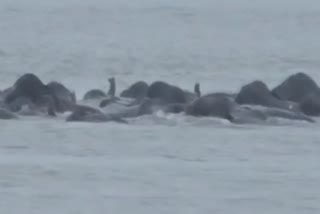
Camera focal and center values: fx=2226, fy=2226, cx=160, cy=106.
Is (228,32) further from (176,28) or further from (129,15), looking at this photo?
(129,15)

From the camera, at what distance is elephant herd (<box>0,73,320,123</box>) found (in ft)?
92.2

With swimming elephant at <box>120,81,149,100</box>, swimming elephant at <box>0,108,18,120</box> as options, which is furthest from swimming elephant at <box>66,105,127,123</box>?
swimming elephant at <box>120,81,149,100</box>

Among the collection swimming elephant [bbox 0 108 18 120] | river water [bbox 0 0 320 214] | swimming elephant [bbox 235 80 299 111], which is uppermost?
swimming elephant [bbox 235 80 299 111]

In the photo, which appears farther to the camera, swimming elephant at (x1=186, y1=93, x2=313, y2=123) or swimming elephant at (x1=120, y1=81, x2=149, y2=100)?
swimming elephant at (x1=120, y1=81, x2=149, y2=100)

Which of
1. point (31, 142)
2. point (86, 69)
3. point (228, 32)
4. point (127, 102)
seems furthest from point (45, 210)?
point (228, 32)

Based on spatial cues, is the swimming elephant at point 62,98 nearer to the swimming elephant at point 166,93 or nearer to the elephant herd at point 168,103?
the elephant herd at point 168,103

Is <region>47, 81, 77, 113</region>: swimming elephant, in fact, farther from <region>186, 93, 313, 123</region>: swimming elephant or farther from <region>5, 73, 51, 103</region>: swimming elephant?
<region>186, 93, 313, 123</region>: swimming elephant

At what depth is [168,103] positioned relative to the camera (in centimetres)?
2895

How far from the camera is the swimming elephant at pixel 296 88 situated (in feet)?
99.9

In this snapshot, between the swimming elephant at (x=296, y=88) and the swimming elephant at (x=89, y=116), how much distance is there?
3.17m

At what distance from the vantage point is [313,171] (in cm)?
2245

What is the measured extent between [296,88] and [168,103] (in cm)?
257

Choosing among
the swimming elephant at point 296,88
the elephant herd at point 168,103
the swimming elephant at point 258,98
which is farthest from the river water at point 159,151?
the swimming elephant at point 296,88

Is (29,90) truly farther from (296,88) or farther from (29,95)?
(296,88)
